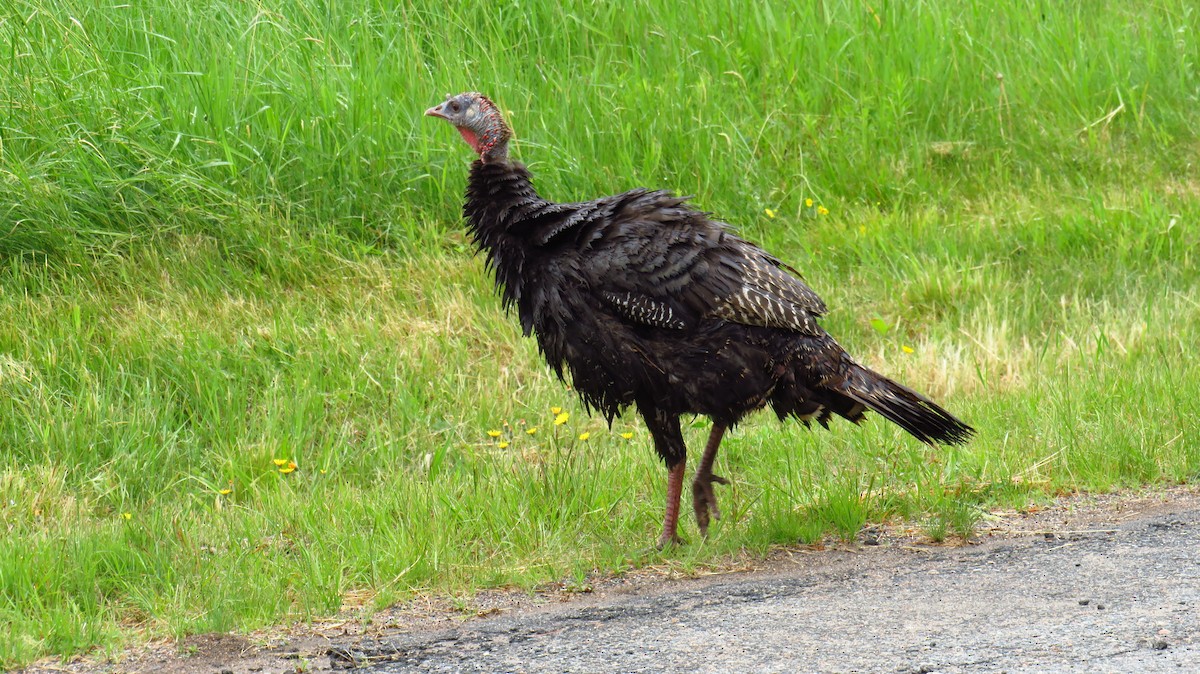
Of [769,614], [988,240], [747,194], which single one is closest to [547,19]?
[747,194]

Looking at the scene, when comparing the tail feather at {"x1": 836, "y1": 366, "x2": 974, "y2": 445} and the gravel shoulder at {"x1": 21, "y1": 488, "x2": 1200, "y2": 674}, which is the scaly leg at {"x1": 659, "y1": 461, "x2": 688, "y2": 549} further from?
the tail feather at {"x1": 836, "y1": 366, "x2": 974, "y2": 445}

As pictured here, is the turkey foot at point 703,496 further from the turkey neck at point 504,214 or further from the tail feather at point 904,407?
the turkey neck at point 504,214

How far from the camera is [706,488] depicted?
5246 millimetres

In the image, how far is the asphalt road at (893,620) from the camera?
3.65m

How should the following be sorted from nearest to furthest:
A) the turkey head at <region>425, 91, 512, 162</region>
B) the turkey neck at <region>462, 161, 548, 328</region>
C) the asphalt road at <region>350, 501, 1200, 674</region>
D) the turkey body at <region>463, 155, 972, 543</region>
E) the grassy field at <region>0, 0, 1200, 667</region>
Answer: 1. the asphalt road at <region>350, 501, 1200, 674</region>
2. the turkey body at <region>463, 155, 972, 543</region>
3. the grassy field at <region>0, 0, 1200, 667</region>
4. the turkey neck at <region>462, 161, 548, 328</region>
5. the turkey head at <region>425, 91, 512, 162</region>

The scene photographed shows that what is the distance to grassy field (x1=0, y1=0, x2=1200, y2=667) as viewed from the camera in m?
5.16

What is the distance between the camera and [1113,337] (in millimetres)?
6848

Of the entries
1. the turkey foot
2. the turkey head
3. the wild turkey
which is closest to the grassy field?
the turkey foot

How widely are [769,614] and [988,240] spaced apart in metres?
4.59

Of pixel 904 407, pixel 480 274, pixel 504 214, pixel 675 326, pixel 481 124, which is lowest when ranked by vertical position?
pixel 904 407

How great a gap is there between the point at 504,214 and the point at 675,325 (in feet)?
2.92

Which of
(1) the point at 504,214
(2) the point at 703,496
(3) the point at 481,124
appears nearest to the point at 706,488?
(2) the point at 703,496

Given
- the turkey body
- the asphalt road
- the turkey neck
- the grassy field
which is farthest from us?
the turkey neck

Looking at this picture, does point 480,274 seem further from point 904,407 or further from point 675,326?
point 904,407
